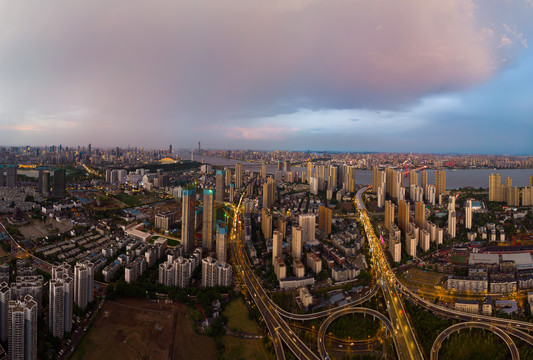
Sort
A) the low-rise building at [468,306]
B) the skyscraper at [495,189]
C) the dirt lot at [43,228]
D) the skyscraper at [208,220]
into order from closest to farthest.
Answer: the low-rise building at [468,306]
the skyscraper at [208,220]
the dirt lot at [43,228]
the skyscraper at [495,189]

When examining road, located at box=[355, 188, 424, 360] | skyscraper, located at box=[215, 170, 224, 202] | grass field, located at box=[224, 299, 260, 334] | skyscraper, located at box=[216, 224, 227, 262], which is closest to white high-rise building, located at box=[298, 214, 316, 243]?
road, located at box=[355, 188, 424, 360]

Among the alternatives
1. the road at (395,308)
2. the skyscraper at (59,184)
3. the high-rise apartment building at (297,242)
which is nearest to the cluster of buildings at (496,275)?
the road at (395,308)

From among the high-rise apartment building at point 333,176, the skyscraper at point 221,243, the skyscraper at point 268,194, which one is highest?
the high-rise apartment building at point 333,176

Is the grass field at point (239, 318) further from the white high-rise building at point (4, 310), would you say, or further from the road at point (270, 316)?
the white high-rise building at point (4, 310)

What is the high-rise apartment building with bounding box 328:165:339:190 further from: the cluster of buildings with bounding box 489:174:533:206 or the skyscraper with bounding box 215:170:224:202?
the cluster of buildings with bounding box 489:174:533:206

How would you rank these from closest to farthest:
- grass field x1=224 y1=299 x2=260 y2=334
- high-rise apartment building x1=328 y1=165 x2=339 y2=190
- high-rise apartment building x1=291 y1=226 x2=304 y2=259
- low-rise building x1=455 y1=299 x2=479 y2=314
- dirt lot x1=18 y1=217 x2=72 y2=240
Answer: grass field x1=224 y1=299 x2=260 y2=334
low-rise building x1=455 y1=299 x2=479 y2=314
high-rise apartment building x1=291 y1=226 x2=304 y2=259
dirt lot x1=18 y1=217 x2=72 y2=240
high-rise apartment building x1=328 y1=165 x2=339 y2=190

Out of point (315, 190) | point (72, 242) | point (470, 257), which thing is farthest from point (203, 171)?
point (470, 257)
